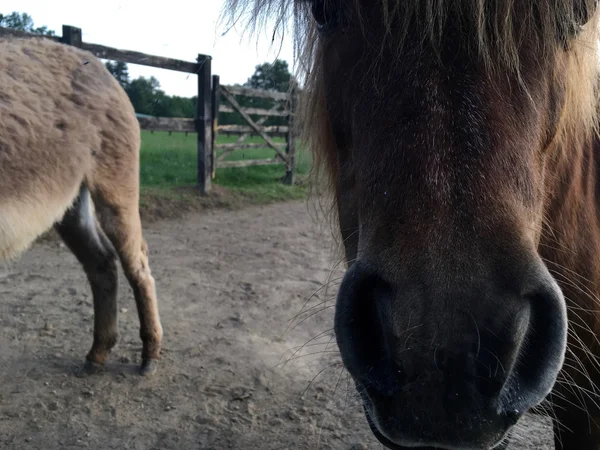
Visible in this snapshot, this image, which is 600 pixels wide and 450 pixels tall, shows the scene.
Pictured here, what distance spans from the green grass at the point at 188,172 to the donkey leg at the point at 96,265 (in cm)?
479

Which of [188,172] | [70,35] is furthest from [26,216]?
[188,172]

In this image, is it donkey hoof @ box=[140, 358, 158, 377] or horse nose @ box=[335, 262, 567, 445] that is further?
donkey hoof @ box=[140, 358, 158, 377]

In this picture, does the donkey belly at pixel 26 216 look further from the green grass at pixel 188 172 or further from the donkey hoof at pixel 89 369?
the green grass at pixel 188 172

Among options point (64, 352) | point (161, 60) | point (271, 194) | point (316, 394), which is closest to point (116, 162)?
point (64, 352)

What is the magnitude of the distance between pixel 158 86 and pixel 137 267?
4703 millimetres

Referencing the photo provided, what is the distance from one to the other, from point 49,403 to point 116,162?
1.64 metres

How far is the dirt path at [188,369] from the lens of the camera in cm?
281

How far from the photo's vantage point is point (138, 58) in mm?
7574

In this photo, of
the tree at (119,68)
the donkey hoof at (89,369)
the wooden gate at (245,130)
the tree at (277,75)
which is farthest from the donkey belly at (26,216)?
the wooden gate at (245,130)

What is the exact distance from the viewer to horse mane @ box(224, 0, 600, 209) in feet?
4.01

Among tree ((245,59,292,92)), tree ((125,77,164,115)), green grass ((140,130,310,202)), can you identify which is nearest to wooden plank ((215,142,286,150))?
green grass ((140,130,310,202))

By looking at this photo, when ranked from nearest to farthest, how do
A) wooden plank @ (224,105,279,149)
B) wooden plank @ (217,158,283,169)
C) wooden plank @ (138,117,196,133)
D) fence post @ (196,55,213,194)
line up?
wooden plank @ (138,117,196,133), fence post @ (196,55,213,194), wooden plank @ (217,158,283,169), wooden plank @ (224,105,279,149)

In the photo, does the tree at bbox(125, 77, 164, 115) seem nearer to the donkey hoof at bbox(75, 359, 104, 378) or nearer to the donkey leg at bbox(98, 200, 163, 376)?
the donkey leg at bbox(98, 200, 163, 376)

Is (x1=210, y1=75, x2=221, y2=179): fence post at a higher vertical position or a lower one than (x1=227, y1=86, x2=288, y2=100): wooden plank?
lower
